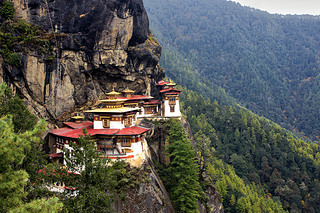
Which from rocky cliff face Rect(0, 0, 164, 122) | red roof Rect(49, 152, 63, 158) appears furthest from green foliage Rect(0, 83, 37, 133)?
rocky cliff face Rect(0, 0, 164, 122)

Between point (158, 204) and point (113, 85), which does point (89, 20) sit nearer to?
point (113, 85)

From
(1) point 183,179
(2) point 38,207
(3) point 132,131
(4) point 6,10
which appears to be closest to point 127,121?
(3) point 132,131

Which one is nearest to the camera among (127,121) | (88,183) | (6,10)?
(88,183)

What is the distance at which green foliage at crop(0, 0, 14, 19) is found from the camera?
85.6ft

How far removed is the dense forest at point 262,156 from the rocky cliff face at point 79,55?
26.4m

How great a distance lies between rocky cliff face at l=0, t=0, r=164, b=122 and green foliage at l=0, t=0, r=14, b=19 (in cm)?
85

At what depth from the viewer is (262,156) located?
67.1m

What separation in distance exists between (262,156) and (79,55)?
58.1 m

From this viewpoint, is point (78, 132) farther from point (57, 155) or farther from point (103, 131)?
point (57, 155)

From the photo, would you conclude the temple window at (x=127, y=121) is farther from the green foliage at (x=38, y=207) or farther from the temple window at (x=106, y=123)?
the green foliage at (x=38, y=207)

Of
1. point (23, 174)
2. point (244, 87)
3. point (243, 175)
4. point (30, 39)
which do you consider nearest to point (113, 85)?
point (30, 39)

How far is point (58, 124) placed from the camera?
28.8 meters

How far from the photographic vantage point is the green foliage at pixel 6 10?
26078mm

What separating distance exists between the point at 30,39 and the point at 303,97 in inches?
8263
